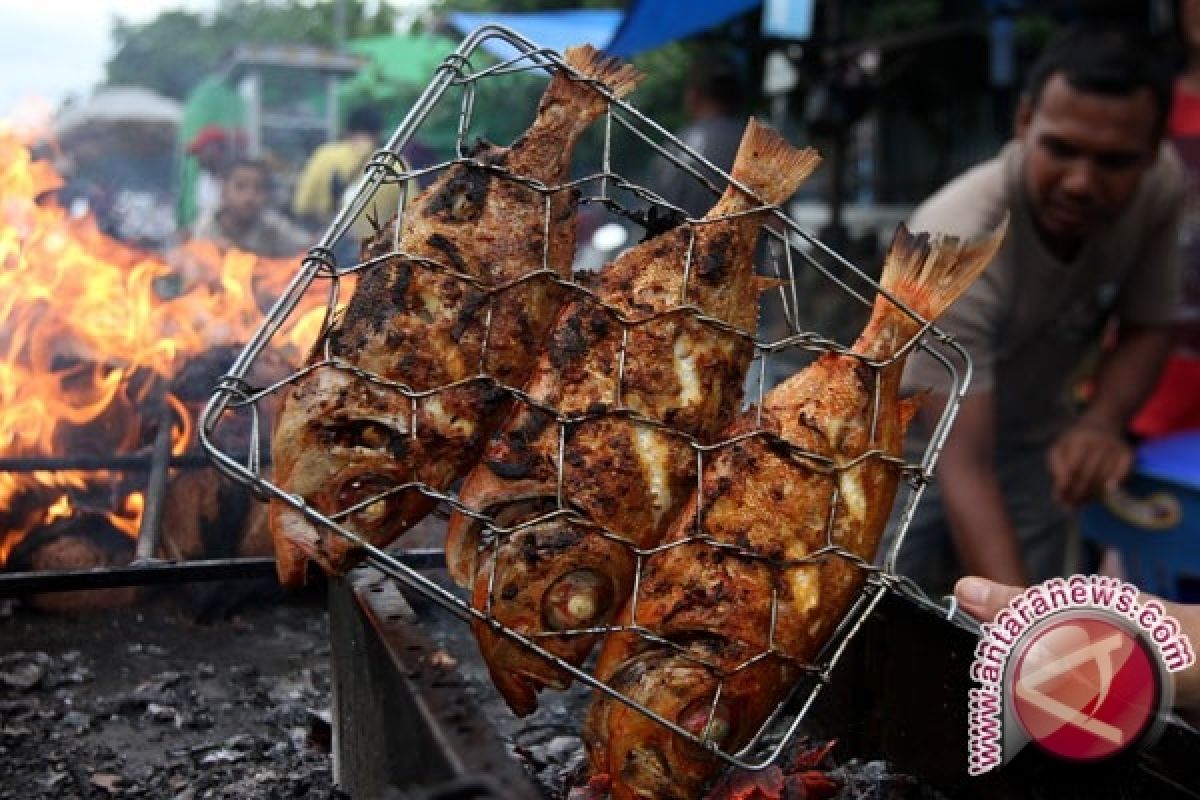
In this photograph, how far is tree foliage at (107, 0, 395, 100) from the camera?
131 ft

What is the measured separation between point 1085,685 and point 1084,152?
2.49m

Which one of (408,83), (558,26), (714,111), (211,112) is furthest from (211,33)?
(714,111)

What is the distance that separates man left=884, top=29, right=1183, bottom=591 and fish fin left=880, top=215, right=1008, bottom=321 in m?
1.76

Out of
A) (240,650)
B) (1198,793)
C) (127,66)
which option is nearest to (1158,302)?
(1198,793)

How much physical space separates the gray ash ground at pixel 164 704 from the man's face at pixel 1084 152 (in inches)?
122

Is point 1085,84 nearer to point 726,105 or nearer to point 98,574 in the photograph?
point 98,574

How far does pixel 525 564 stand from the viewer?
1.82m

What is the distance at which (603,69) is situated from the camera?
212cm

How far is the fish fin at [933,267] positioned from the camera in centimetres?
199

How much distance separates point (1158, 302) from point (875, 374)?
320 cm

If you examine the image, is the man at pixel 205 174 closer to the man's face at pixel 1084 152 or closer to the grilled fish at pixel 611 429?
the man's face at pixel 1084 152

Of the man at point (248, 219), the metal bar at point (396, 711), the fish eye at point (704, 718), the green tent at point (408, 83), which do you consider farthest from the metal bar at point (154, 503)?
the green tent at point (408, 83)

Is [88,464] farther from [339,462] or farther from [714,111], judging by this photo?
[714,111]

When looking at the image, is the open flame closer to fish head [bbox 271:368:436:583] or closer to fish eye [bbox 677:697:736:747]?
fish head [bbox 271:368:436:583]
